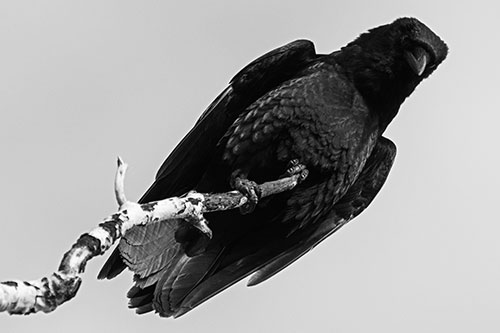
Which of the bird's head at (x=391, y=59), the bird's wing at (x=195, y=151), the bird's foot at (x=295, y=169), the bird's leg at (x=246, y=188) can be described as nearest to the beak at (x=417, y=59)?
the bird's head at (x=391, y=59)

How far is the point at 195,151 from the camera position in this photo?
9.50 m

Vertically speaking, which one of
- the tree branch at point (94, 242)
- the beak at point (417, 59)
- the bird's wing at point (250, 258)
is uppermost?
the beak at point (417, 59)

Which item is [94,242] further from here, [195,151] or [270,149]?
[195,151]

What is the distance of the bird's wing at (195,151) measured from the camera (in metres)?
9.48

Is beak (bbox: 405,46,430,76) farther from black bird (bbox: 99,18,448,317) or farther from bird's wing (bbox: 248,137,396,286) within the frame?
bird's wing (bbox: 248,137,396,286)

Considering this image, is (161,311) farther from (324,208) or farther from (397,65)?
(397,65)

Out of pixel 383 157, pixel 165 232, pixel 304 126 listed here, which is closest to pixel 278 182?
Answer: pixel 304 126

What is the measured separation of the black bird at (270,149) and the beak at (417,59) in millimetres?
12

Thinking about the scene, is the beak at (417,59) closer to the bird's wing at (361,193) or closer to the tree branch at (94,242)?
the bird's wing at (361,193)

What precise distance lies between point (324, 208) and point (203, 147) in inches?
50.3

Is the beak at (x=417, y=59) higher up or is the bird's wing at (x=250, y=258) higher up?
the beak at (x=417, y=59)

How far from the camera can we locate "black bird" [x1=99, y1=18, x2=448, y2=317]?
9.16 metres

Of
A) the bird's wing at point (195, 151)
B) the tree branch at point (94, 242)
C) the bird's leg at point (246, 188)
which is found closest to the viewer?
the tree branch at point (94, 242)

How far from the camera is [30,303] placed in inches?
198
